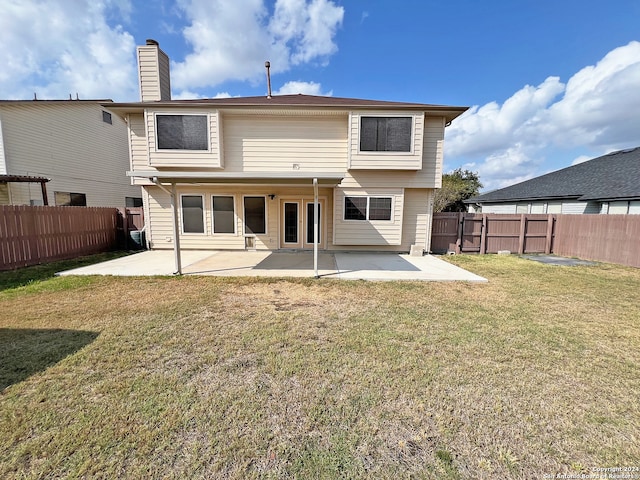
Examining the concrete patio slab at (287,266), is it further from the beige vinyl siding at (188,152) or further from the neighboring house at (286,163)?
the beige vinyl siding at (188,152)

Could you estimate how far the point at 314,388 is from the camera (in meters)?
2.54

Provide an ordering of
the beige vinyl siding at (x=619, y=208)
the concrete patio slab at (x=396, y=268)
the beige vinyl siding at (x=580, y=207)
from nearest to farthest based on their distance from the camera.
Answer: the concrete patio slab at (x=396, y=268) → the beige vinyl siding at (x=619, y=208) → the beige vinyl siding at (x=580, y=207)

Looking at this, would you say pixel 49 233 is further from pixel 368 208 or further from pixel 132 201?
pixel 368 208

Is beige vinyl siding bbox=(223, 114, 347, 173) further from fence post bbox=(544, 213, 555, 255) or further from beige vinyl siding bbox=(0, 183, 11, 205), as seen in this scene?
beige vinyl siding bbox=(0, 183, 11, 205)

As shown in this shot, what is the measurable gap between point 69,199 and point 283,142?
11373 mm

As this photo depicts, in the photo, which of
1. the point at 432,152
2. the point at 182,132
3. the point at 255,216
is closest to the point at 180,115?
the point at 182,132

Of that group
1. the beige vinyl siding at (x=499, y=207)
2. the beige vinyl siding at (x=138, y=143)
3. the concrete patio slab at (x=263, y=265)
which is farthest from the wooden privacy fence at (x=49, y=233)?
the beige vinyl siding at (x=499, y=207)

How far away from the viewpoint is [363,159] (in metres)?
9.23

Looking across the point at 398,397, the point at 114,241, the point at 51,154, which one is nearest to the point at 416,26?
the point at 398,397

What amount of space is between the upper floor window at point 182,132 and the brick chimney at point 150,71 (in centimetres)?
185

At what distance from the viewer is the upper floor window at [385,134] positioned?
904 cm

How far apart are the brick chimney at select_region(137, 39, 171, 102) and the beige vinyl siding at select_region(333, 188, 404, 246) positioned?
25.3ft

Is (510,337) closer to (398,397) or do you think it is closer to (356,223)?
(398,397)

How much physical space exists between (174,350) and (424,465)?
2791mm
